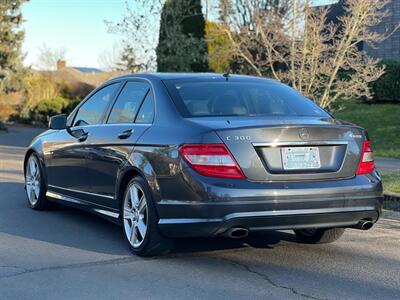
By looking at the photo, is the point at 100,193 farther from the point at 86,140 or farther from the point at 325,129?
the point at 325,129

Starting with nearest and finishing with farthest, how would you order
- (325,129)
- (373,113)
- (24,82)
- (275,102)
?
1. (325,129)
2. (275,102)
3. (373,113)
4. (24,82)

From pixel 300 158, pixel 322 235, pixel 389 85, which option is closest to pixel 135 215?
pixel 300 158

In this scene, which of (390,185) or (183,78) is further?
(390,185)

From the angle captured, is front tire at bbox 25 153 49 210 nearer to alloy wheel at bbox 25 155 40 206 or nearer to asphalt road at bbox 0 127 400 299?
alloy wheel at bbox 25 155 40 206

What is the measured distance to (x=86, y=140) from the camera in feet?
22.6

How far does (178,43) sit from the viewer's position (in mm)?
21125

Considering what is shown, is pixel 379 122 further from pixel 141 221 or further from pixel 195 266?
pixel 195 266

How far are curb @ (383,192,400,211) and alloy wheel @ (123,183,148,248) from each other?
13.0ft

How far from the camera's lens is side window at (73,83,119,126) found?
6.95 meters

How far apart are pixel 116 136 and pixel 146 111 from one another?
434mm

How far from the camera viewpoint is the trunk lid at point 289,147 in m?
5.15

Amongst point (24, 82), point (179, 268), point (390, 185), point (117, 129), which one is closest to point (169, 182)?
point (179, 268)

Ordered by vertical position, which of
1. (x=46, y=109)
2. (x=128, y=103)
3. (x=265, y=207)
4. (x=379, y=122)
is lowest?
(x=46, y=109)

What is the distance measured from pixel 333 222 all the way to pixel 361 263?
608 mm
